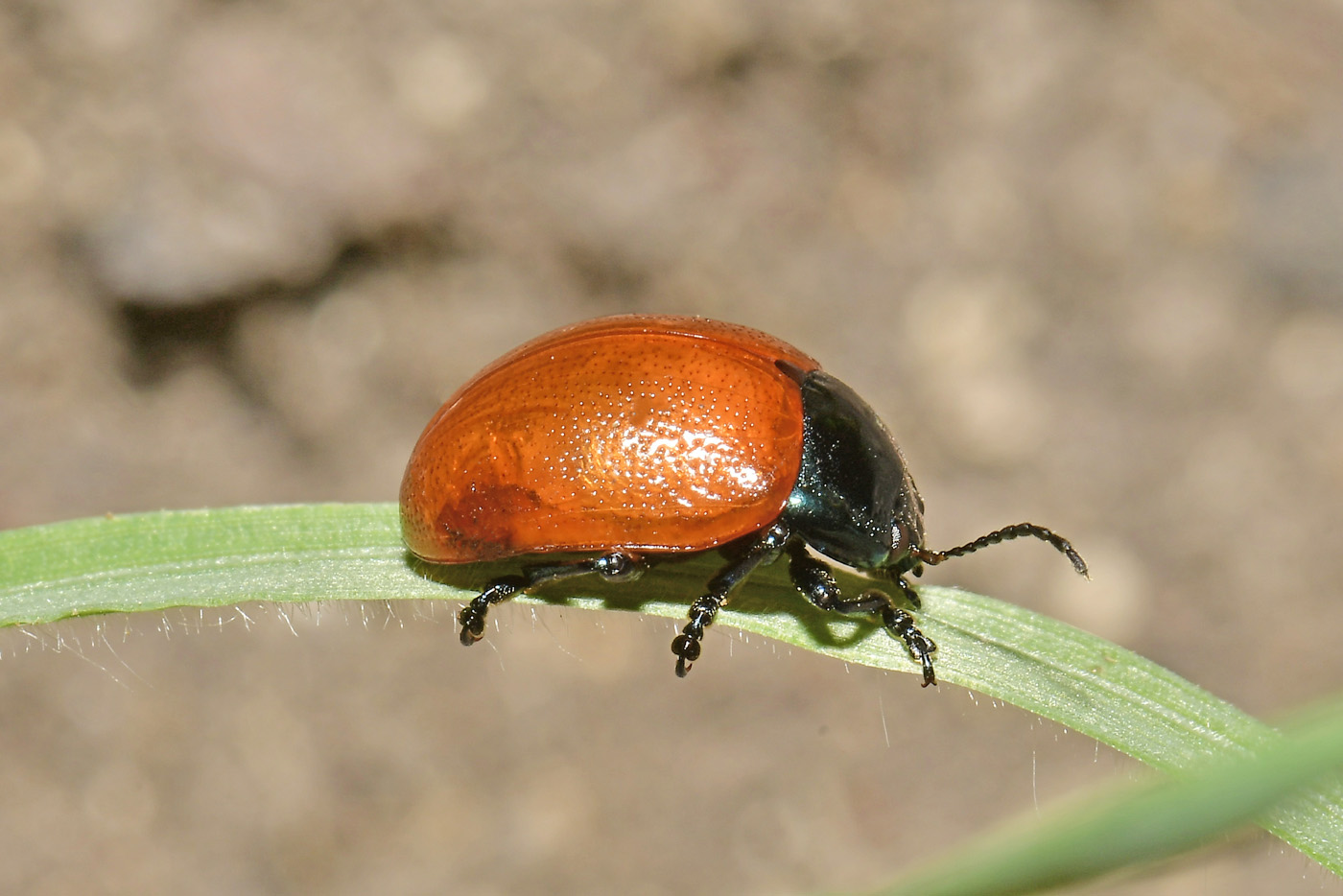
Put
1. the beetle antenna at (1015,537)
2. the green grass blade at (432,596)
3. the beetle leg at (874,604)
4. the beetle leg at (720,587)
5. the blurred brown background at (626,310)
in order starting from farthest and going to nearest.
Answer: the blurred brown background at (626,310)
the beetle antenna at (1015,537)
the beetle leg at (720,587)
the beetle leg at (874,604)
the green grass blade at (432,596)

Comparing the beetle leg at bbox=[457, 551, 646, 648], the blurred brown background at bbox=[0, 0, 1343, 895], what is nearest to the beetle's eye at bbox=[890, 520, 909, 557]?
the beetle leg at bbox=[457, 551, 646, 648]

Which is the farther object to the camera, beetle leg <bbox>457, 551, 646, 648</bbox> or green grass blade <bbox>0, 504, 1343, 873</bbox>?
beetle leg <bbox>457, 551, 646, 648</bbox>

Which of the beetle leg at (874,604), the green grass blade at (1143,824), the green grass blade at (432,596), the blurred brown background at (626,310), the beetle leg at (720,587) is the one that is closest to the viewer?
the green grass blade at (1143,824)

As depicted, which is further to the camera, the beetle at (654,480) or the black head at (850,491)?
the black head at (850,491)

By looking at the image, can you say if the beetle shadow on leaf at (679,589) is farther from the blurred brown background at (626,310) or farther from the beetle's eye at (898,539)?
the blurred brown background at (626,310)

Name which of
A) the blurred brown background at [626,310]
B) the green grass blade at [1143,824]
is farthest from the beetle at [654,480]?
the blurred brown background at [626,310]

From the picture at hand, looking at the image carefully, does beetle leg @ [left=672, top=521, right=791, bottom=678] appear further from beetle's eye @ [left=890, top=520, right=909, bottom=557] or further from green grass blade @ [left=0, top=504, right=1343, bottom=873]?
beetle's eye @ [left=890, top=520, right=909, bottom=557]
